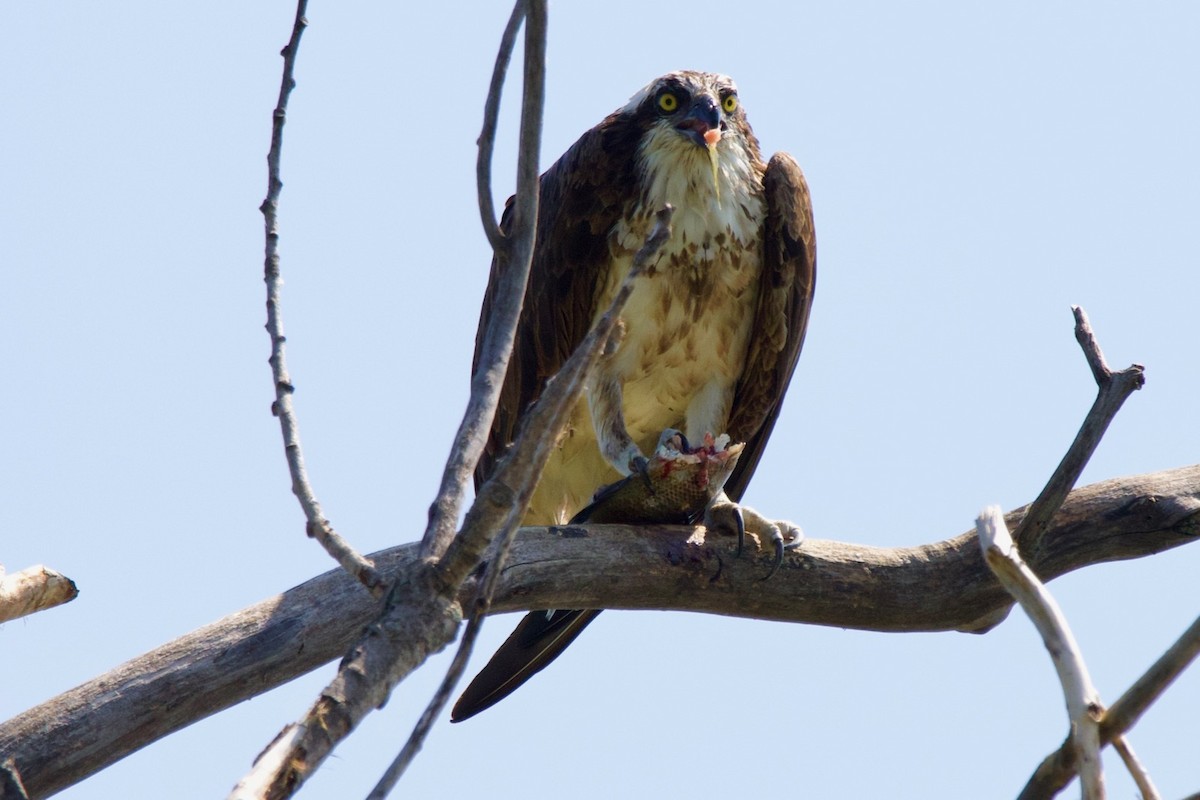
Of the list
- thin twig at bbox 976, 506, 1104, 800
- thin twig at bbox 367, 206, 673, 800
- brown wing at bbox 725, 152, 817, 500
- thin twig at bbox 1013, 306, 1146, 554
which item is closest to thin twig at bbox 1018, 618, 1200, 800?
thin twig at bbox 976, 506, 1104, 800

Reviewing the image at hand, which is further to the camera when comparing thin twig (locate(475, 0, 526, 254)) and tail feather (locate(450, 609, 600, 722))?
tail feather (locate(450, 609, 600, 722))

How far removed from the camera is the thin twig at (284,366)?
271cm

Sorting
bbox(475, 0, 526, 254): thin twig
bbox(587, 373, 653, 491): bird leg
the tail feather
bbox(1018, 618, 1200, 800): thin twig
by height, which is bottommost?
the tail feather

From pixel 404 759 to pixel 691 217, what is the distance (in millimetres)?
3828

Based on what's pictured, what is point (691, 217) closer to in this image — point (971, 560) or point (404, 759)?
point (971, 560)

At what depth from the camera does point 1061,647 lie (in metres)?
2.44

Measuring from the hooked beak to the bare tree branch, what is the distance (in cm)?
313

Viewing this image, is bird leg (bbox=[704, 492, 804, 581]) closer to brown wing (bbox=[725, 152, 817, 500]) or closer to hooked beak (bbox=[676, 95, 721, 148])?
brown wing (bbox=[725, 152, 817, 500])

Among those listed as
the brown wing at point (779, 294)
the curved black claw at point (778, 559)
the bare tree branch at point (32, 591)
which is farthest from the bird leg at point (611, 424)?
the bare tree branch at point (32, 591)

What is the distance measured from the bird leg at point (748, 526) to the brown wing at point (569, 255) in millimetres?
1049

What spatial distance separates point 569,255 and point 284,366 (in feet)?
10.1

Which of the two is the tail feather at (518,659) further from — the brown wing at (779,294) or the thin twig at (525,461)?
the thin twig at (525,461)

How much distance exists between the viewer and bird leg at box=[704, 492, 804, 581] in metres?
4.83

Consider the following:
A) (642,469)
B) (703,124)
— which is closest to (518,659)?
(642,469)
